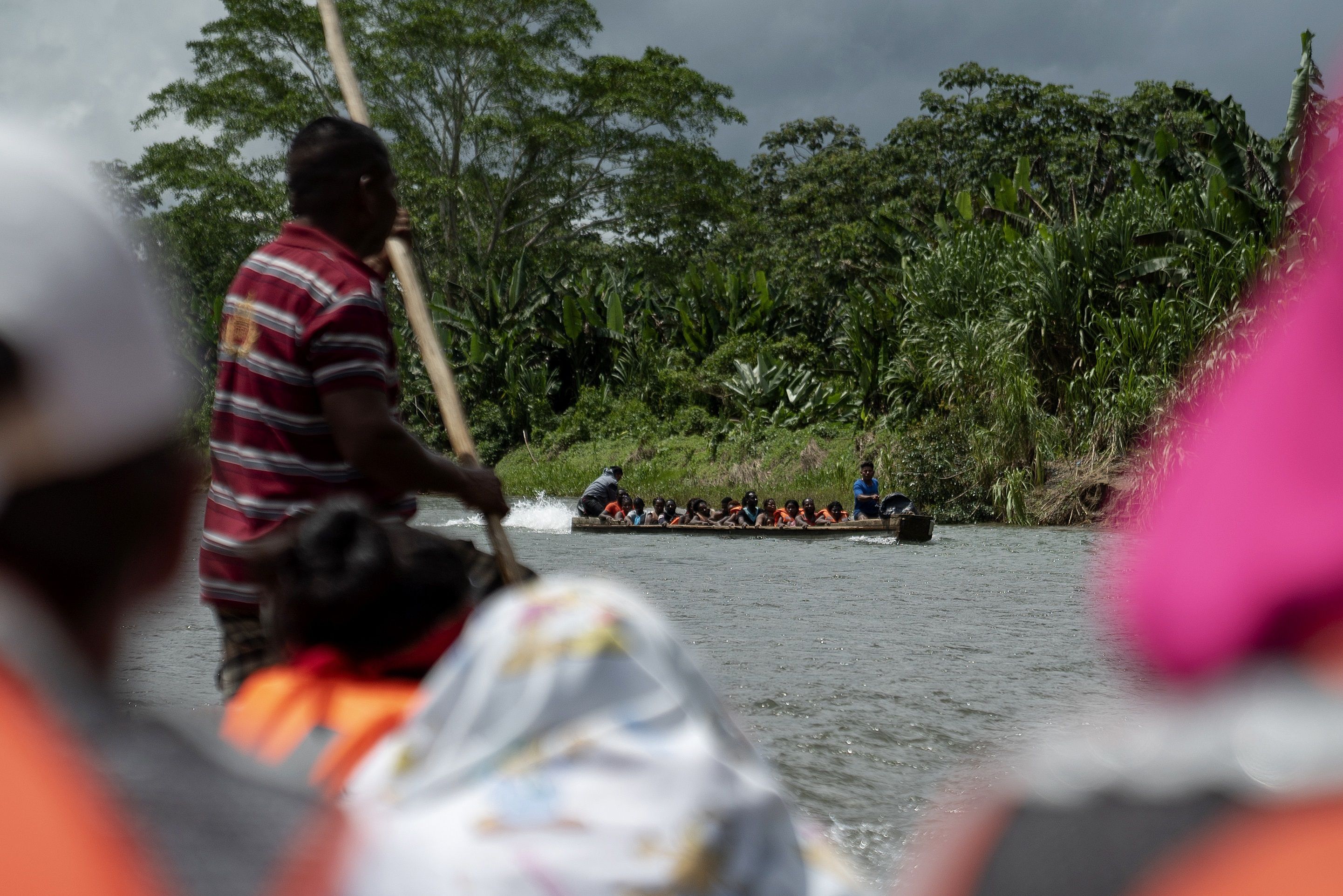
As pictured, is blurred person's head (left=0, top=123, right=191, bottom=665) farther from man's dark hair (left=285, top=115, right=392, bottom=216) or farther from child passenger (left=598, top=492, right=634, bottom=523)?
child passenger (left=598, top=492, right=634, bottom=523)

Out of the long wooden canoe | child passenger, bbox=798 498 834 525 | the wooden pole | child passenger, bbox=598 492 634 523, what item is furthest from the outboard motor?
the wooden pole

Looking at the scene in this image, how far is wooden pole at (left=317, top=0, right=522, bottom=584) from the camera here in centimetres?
212

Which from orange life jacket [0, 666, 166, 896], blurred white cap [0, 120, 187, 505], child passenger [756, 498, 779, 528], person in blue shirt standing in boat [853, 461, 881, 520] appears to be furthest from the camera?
child passenger [756, 498, 779, 528]

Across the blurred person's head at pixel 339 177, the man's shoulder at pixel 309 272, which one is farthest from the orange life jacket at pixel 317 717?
the blurred person's head at pixel 339 177

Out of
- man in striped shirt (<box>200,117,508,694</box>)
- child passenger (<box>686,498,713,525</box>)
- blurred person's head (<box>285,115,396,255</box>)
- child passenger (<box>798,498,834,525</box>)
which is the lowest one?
child passenger (<box>686,498,713,525</box>)

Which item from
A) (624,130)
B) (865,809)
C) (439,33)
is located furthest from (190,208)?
(865,809)

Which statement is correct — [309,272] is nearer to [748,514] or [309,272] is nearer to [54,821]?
[54,821]

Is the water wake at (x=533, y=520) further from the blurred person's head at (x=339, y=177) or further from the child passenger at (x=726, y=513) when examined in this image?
the blurred person's head at (x=339, y=177)

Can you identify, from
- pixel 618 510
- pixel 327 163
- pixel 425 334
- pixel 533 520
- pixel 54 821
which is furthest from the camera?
pixel 533 520

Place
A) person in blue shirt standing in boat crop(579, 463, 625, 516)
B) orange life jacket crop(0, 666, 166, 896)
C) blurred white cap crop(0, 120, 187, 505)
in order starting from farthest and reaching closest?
person in blue shirt standing in boat crop(579, 463, 625, 516)
blurred white cap crop(0, 120, 187, 505)
orange life jacket crop(0, 666, 166, 896)

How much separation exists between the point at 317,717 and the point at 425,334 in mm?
1170

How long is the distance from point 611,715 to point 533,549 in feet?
49.0

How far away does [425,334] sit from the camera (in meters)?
2.39

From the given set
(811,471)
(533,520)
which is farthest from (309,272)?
(811,471)
